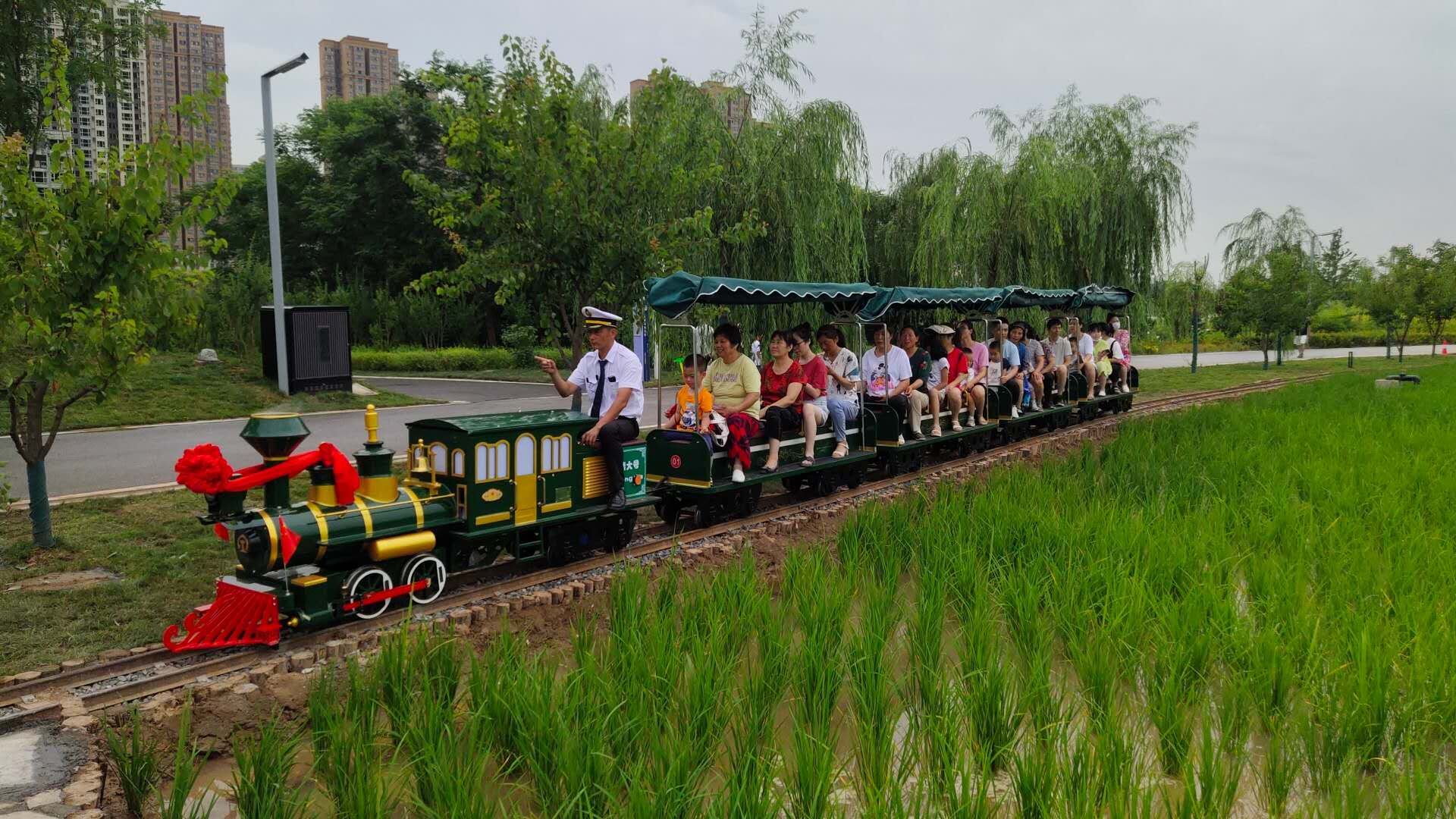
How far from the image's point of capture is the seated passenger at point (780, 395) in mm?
10109

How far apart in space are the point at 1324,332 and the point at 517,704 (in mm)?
78199

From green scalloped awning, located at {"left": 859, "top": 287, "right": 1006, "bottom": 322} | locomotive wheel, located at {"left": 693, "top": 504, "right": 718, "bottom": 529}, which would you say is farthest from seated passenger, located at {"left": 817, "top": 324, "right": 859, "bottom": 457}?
locomotive wheel, located at {"left": 693, "top": 504, "right": 718, "bottom": 529}

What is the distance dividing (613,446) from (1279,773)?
5.42 metres

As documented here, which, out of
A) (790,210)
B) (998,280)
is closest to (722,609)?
(790,210)

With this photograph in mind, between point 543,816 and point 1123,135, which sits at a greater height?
point 1123,135

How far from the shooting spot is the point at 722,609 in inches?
222

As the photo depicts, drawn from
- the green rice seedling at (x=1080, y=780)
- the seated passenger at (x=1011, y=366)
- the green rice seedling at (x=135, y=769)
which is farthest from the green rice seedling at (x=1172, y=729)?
the seated passenger at (x=1011, y=366)

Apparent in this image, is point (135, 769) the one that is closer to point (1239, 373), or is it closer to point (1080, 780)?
point (1080, 780)

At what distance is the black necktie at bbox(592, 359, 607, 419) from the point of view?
27.2ft

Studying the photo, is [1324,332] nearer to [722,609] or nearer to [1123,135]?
[1123,135]

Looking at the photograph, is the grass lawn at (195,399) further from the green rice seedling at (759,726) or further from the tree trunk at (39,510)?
the green rice seedling at (759,726)

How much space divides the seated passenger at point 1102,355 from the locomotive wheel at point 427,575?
14891 millimetres

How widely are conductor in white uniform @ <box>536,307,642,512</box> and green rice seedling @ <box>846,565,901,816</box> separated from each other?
10.5ft

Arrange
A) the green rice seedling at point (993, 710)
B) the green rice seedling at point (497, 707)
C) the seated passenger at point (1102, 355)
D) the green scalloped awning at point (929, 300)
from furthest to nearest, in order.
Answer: the seated passenger at point (1102, 355) < the green scalloped awning at point (929, 300) < the green rice seedling at point (993, 710) < the green rice seedling at point (497, 707)
